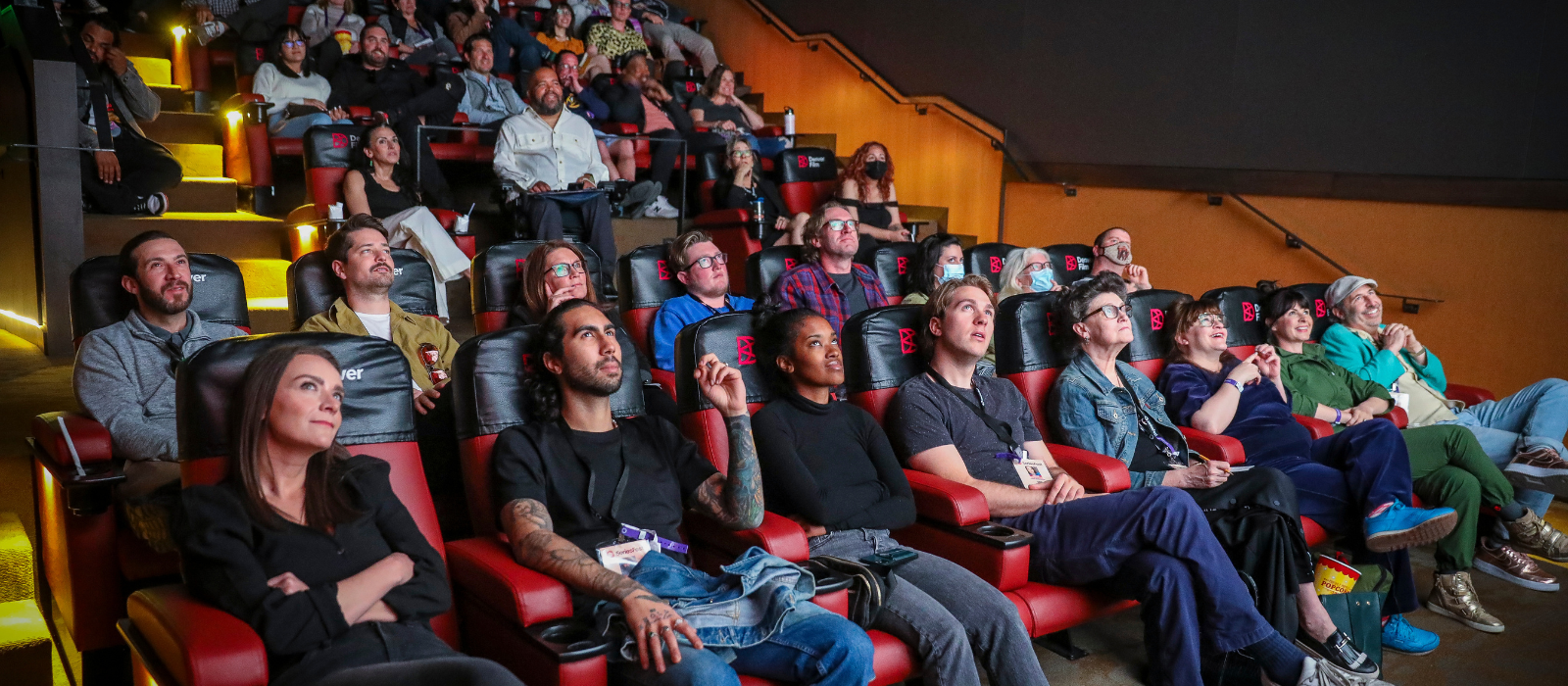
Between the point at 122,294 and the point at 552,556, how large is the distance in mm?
1697

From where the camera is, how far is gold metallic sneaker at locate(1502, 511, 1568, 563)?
3.75 meters

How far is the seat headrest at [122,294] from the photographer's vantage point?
2.94 m

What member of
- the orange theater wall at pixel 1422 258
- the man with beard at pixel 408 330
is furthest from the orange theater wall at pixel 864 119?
the man with beard at pixel 408 330

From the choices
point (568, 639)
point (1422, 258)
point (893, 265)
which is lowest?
point (568, 639)

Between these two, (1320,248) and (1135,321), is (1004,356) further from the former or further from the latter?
(1320,248)

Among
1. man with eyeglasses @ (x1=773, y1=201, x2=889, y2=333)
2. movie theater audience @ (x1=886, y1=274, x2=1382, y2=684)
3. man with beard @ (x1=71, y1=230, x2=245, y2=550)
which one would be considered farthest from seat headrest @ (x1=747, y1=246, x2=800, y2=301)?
man with beard @ (x1=71, y1=230, x2=245, y2=550)

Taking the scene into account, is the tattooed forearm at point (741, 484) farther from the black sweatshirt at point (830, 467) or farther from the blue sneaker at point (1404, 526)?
the blue sneaker at point (1404, 526)

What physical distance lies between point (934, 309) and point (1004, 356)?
512 millimetres

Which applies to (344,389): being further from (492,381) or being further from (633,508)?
(633,508)

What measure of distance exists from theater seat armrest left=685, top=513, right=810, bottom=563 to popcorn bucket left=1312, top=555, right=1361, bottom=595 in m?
1.48

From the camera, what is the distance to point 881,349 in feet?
10.1

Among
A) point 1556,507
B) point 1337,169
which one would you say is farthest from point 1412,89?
point 1556,507

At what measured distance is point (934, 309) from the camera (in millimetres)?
3061

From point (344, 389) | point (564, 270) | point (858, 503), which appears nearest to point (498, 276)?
point (564, 270)
